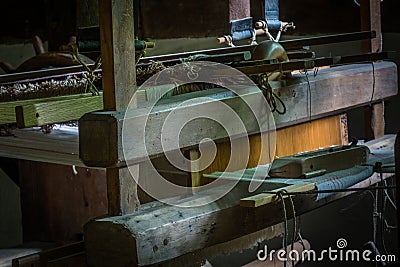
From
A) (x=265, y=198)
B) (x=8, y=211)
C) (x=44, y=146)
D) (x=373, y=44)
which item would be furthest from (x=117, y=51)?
(x=8, y=211)

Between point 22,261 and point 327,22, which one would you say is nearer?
point 22,261

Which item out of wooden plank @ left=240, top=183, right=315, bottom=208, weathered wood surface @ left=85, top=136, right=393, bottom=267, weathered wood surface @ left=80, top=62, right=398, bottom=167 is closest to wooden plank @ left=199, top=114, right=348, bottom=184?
weathered wood surface @ left=80, top=62, right=398, bottom=167

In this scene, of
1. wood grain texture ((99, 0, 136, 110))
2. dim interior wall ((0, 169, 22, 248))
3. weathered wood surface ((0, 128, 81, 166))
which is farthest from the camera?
dim interior wall ((0, 169, 22, 248))

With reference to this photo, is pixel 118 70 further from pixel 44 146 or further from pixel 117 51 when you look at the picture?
pixel 44 146

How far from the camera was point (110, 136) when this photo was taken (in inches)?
119

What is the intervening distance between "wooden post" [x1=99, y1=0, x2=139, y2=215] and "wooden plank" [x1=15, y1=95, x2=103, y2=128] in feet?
0.81

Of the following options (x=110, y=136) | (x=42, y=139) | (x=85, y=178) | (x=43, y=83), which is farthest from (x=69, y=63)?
(x=110, y=136)

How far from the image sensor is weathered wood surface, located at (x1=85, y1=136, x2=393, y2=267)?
3027 mm

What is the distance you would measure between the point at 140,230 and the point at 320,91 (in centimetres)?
172

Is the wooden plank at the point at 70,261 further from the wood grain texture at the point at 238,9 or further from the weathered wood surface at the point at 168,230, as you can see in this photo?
the wood grain texture at the point at 238,9

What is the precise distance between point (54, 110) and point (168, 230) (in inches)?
25.1

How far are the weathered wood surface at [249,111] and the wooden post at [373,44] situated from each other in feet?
0.40

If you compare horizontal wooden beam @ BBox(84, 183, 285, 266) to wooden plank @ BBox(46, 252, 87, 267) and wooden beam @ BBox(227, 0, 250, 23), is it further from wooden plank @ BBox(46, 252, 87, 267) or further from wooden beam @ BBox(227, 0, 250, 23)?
wooden beam @ BBox(227, 0, 250, 23)

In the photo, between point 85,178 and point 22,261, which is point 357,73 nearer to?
point 85,178
